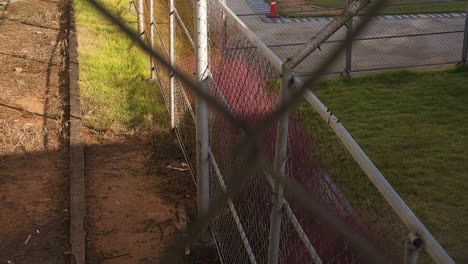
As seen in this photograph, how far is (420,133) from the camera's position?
331 inches

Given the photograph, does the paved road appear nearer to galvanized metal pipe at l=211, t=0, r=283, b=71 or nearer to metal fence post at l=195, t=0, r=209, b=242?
metal fence post at l=195, t=0, r=209, b=242

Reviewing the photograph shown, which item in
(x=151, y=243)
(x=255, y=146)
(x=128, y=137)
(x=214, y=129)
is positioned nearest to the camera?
(x=255, y=146)

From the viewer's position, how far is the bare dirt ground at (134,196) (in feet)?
15.8

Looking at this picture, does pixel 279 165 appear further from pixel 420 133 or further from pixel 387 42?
pixel 387 42

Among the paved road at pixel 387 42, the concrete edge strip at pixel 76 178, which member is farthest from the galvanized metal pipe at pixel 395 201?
the paved road at pixel 387 42

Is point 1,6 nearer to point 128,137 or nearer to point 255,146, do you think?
point 128,137

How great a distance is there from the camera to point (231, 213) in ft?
13.6

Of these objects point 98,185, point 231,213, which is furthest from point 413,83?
point 231,213

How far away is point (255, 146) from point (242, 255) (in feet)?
9.94

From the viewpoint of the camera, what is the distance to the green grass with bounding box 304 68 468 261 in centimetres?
635

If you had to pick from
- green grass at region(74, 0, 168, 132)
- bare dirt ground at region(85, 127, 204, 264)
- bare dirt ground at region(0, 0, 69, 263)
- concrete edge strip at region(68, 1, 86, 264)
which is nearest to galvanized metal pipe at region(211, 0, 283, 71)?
bare dirt ground at region(85, 127, 204, 264)

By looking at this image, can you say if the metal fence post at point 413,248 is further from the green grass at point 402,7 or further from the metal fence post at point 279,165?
the green grass at point 402,7

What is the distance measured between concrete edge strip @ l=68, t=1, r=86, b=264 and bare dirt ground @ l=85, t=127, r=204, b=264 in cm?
7

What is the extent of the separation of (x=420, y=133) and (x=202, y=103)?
4891 mm
